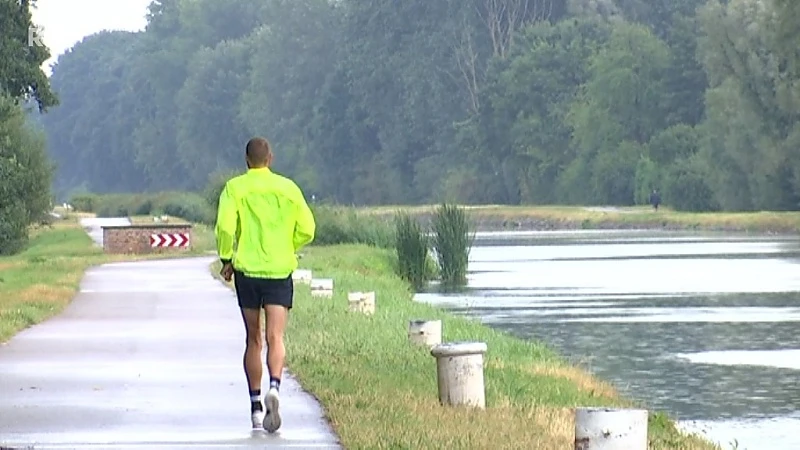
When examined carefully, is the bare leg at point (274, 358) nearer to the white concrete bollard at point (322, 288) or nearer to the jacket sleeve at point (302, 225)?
Result: the jacket sleeve at point (302, 225)

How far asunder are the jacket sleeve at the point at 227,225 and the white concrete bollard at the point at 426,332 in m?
7.82

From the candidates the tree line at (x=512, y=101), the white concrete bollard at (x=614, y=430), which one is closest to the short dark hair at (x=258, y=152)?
the white concrete bollard at (x=614, y=430)

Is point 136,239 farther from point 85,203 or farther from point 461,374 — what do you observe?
point 85,203

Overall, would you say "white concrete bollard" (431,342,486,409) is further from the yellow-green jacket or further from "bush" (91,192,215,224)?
"bush" (91,192,215,224)

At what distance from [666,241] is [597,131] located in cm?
4151

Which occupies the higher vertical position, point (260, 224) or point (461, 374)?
point (260, 224)

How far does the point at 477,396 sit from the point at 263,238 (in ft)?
8.55

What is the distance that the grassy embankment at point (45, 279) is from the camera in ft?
88.4

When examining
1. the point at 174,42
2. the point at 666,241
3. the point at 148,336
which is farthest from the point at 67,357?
the point at 174,42

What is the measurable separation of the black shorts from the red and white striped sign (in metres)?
42.4

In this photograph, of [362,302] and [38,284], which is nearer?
[362,302]

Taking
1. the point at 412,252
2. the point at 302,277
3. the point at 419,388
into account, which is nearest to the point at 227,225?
the point at 419,388

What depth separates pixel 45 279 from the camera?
37781 mm

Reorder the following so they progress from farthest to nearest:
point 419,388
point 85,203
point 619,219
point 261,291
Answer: point 85,203, point 619,219, point 419,388, point 261,291
